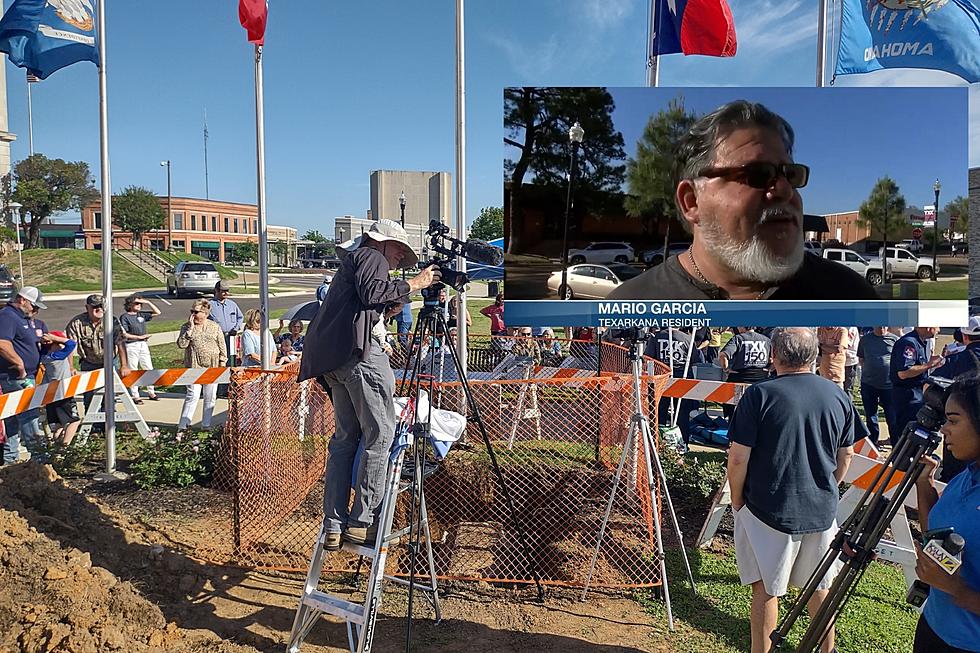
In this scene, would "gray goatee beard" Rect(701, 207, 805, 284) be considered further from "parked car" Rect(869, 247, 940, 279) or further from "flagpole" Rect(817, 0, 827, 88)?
"flagpole" Rect(817, 0, 827, 88)

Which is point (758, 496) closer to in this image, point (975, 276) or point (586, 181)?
point (586, 181)

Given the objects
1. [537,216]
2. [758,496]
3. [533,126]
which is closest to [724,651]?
[758,496]

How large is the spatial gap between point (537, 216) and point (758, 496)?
9.38 ft

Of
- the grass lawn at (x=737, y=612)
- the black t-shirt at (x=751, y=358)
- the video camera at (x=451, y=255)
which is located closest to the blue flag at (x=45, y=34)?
the video camera at (x=451, y=255)

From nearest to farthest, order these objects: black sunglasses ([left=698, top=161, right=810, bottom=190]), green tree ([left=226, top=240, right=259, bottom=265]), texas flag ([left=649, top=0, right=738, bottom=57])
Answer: black sunglasses ([left=698, top=161, right=810, bottom=190]) → texas flag ([left=649, top=0, right=738, bottom=57]) → green tree ([left=226, top=240, right=259, bottom=265])

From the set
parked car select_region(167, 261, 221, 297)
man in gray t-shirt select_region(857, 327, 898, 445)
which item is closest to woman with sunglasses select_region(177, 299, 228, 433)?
man in gray t-shirt select_region(857, 327, 898, 445)

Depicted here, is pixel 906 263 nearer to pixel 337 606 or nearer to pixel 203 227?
pixel 337 606

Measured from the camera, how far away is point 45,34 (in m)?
6.45

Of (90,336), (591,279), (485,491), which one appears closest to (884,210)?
(591,279)

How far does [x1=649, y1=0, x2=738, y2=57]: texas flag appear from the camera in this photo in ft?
21.7

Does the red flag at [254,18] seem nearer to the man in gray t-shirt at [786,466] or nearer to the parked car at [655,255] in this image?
the parked car at [655,255]

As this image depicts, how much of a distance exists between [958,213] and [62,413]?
9.00 m

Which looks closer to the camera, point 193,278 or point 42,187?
point 193,278

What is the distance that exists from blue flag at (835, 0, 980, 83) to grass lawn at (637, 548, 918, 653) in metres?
5.37
